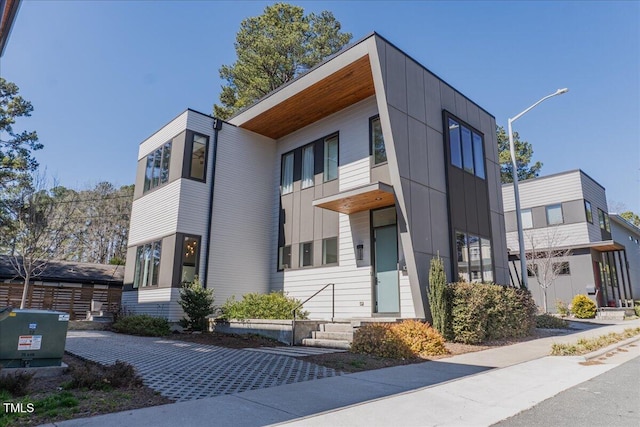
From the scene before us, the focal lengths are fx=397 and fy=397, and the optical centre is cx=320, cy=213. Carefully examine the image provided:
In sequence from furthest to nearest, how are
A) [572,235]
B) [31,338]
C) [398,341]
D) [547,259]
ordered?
[572,235] → [547,259] → [398,341] → [31,338]

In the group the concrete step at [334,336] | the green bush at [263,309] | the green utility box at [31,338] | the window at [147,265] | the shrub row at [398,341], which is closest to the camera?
the green utility box at [31,338]

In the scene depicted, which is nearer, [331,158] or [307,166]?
[331,158]

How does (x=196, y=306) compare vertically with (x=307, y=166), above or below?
below

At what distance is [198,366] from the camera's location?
21.5ft

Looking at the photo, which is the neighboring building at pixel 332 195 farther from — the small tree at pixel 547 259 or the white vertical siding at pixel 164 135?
the small tree at pixel 547 259

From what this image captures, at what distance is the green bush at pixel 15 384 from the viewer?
173 inches

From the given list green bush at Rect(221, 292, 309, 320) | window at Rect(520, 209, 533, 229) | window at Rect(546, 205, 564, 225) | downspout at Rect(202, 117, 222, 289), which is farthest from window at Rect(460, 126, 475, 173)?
window at Rect(520, 209, 533, 229)

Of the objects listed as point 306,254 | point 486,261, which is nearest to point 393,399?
point 306,254

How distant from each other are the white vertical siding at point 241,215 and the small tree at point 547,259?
49.9 ft

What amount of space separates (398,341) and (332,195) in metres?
4.70

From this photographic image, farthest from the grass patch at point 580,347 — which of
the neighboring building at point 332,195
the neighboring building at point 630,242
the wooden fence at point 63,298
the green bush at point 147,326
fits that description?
the neighboring building at point 630,242

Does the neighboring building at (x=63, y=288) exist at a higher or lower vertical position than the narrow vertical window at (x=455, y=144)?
lower

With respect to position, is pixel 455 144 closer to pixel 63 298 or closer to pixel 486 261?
pixel 486 261

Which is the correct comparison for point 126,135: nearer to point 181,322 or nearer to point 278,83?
point 278,83
